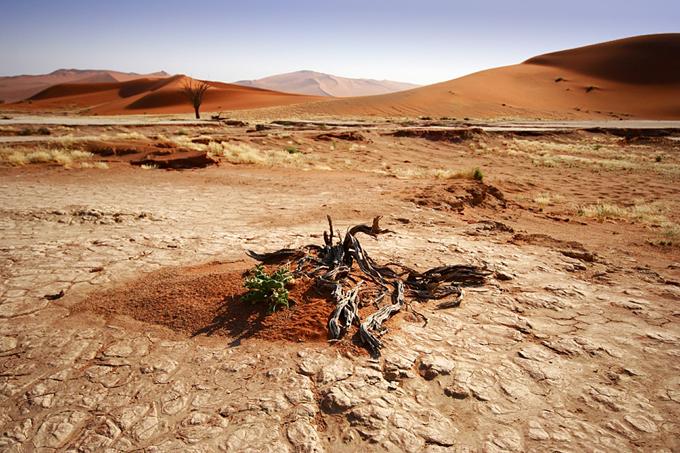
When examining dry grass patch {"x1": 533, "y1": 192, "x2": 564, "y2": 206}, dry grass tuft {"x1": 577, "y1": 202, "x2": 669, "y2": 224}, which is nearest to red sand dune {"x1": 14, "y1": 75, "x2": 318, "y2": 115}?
dry grass patch {"x1": 533, "y1": 192, "x2": 564, "y2": 206}

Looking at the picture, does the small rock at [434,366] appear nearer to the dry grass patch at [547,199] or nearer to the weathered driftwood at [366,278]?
the weathered driftwood at [366,278]

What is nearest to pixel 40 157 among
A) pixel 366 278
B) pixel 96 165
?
pixel 96 165

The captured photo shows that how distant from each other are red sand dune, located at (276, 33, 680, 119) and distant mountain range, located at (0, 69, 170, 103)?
266 feet

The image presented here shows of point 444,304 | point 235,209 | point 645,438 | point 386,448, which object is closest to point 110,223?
point 235,209

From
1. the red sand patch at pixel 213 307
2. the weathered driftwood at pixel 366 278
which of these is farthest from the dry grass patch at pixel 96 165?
the weathered driftwood at pixel 366 278

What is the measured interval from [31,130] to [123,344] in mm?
16711

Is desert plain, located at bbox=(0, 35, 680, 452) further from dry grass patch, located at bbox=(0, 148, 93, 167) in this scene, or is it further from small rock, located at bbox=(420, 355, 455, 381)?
dry grass patch, located at bbox=(0, 148, 93, 167)

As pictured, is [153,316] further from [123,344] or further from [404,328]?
[404,328]

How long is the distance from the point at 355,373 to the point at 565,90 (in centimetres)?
5274

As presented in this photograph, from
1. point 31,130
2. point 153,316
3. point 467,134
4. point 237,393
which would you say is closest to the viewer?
point 237,393

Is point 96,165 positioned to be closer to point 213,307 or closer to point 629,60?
point 213,307

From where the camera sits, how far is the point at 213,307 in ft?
11.4

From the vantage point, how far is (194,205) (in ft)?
23.1

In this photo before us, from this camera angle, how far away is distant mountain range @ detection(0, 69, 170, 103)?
90.9 m
